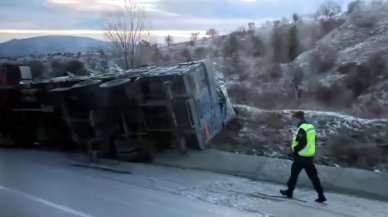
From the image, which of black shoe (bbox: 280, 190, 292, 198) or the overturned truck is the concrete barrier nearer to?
the overturned truck

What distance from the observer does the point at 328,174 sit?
10773 mm

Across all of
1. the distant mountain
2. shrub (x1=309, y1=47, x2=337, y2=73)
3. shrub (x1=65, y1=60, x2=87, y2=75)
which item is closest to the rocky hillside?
the distant mountain

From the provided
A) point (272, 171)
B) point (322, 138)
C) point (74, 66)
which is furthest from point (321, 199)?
point (74, 66)

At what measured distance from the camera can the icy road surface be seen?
7801 mm

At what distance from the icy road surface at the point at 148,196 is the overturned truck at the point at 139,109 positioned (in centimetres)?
130

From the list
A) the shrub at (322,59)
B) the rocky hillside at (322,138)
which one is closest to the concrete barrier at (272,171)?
the rocky hillside at (322,138)

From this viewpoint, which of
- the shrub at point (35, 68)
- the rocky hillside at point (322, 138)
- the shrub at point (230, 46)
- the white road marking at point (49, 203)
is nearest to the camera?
the white road marking at point (49, 203)

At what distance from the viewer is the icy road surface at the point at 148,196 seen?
7.80 meters

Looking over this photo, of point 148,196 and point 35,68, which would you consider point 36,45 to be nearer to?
point 35,68

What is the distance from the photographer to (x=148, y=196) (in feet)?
29.3

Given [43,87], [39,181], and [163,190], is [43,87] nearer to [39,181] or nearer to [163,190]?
[39,181]

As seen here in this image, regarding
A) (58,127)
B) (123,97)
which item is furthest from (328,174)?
(58,127)

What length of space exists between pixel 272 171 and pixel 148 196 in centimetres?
346

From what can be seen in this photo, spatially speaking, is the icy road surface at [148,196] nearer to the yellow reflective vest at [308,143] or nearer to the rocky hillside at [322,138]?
the yellow reflective vest at [308,143]
